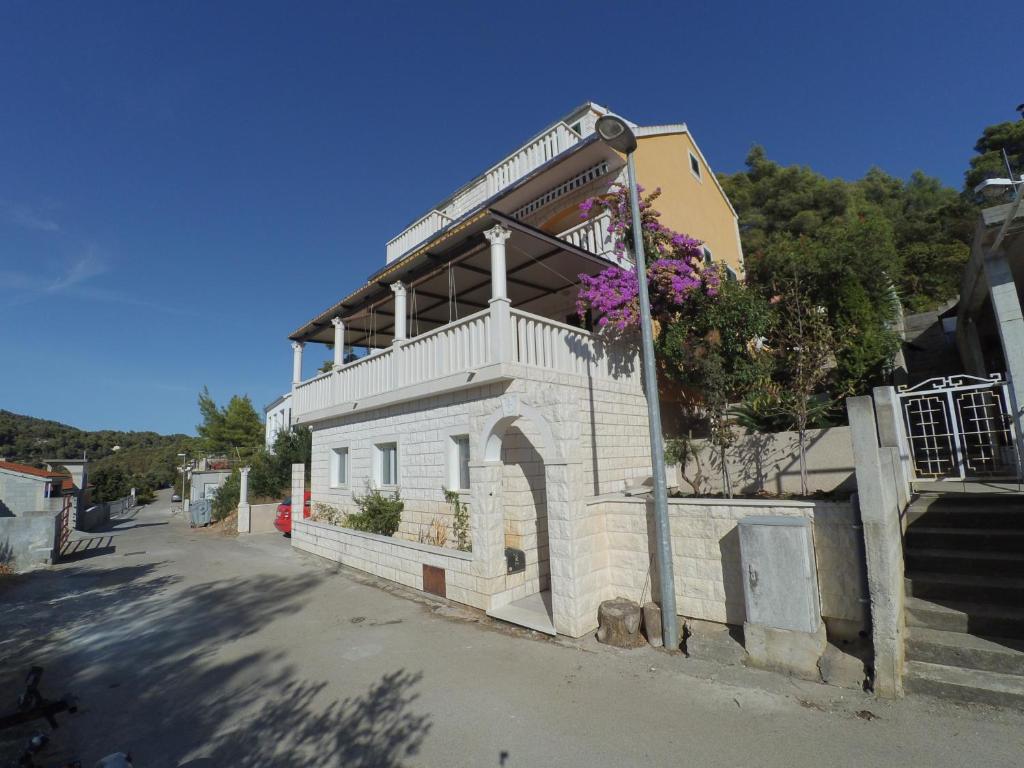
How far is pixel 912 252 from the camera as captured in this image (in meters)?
19.1

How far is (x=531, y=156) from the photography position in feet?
41.6

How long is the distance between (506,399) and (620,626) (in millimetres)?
3157

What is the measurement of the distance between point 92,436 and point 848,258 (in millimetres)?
104102

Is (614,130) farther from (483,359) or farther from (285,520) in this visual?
(285,520)

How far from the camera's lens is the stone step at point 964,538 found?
4852 millimetres

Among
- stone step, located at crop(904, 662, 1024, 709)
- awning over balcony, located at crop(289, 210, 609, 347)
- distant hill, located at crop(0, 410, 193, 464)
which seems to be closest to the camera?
stone step, located at crop(904, 662, 1024, 709)

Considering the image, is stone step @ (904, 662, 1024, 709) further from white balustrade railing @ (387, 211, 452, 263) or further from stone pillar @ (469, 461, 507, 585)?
white balustrade railing @ (387, 211, 452, 263)

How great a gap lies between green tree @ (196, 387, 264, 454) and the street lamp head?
3515cm

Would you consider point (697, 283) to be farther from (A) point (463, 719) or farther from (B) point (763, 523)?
(A) point (463, 719)

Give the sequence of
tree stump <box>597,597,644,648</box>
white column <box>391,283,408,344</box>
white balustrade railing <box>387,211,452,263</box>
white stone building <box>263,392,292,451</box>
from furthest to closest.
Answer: white stone building <box>263,392,292,451</box> → white balustrade railing <box>387,211,452,263</box> → white column <box>391,283,408,344</box> → tree stump <box>597,597,644,648</box>

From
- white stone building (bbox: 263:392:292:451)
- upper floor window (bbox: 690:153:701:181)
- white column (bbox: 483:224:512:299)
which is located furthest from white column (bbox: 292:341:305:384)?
white stone building (bbox: 263:392:292:451)

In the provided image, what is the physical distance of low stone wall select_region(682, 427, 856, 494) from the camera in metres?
7.59

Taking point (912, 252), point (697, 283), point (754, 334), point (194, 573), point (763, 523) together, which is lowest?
point (194, 573)

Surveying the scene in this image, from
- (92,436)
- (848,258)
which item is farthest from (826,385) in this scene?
(92,436)
